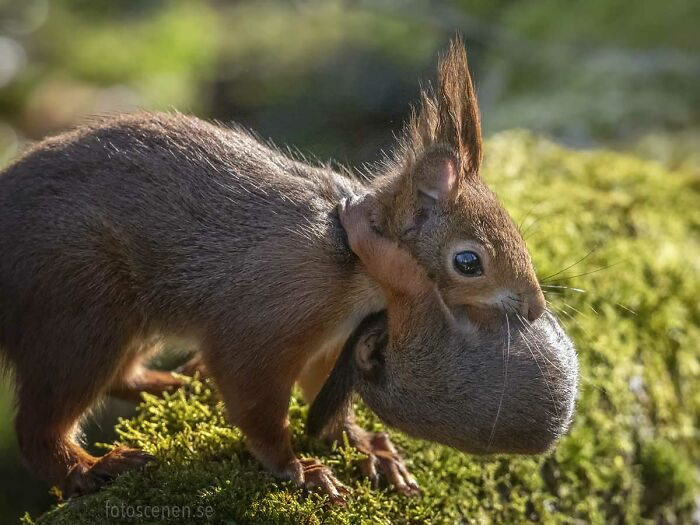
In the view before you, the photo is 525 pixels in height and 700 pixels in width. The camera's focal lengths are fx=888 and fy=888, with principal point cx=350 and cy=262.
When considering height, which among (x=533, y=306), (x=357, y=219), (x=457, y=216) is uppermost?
(x=457, y=216)

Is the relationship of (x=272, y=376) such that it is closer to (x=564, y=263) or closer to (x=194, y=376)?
(x=194, y=376)

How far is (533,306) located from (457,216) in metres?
0.53

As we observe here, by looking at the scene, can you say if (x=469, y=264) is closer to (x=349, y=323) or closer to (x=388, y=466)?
(x=349, y=323)

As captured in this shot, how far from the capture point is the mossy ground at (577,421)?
13.9ft

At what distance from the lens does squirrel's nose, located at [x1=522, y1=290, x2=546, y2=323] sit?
3992 millimetres

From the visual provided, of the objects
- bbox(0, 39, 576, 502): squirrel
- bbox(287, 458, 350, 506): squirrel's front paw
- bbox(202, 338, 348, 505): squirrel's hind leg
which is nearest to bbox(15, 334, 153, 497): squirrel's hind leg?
bbox(0, 39, 576, 502): squirrel

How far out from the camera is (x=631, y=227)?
6773 mm

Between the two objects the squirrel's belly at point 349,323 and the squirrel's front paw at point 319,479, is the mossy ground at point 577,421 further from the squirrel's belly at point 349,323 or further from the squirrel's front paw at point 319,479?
the squirrel's belly at point 349,323

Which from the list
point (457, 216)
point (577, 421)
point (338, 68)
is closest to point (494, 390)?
point (457, 216)

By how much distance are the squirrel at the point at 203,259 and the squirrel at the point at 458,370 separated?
0.15m

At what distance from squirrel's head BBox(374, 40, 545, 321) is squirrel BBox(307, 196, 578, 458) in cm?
5

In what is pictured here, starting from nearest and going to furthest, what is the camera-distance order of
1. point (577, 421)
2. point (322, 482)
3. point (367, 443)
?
point (322, 482), point (367, 443), point (577, 421)

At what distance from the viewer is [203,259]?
4.55 m

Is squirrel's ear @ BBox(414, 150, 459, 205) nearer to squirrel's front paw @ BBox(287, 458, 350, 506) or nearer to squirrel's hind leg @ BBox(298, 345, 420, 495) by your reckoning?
squirrel's hind leg @ BBox(298, 345, 420, 495)
